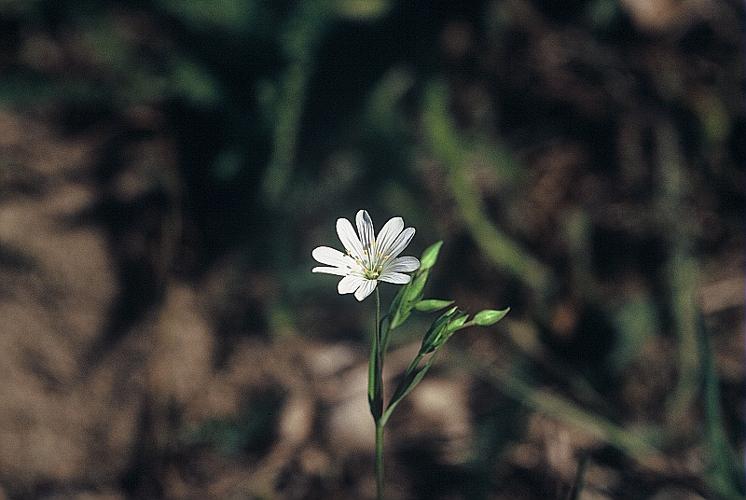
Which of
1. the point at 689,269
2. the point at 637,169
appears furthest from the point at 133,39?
the point at 689,269

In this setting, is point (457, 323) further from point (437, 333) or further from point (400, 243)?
point (400, 243)

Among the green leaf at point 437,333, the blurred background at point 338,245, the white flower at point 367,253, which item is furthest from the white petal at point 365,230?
the blurred background at point 338,245

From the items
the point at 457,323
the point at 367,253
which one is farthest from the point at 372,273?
the point at 457,323

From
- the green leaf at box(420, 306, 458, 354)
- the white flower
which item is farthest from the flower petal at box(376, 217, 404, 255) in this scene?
the green leaf at box(420, 306, 458, 354)

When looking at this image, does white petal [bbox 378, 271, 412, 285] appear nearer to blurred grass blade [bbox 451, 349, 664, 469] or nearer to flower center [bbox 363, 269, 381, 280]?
flower center [bbox 363, 269, 381, 280]

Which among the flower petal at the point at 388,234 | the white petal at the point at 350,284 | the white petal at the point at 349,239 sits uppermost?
the white petal at the point at 349,239

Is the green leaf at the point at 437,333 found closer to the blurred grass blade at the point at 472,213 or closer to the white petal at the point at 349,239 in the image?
the white petal at the point at 349,239
